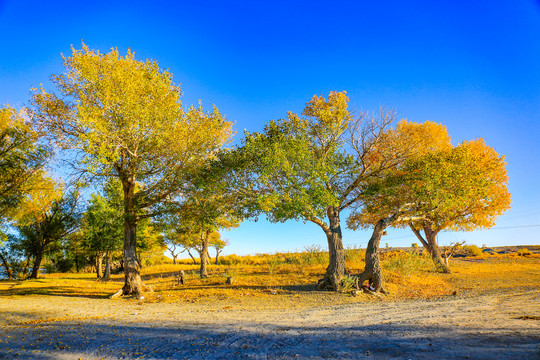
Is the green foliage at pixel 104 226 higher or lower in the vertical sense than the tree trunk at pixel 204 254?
higher

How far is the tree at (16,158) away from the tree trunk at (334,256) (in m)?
19.8

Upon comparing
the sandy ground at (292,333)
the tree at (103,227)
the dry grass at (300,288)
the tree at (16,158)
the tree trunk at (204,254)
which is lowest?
the dry grass at (300,288)

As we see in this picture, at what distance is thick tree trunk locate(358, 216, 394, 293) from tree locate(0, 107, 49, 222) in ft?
73.3

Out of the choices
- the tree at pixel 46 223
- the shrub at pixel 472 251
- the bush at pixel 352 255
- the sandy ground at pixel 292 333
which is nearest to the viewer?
the sandy ground at pixel 292 333

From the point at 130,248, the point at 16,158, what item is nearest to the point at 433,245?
the point at 130,248

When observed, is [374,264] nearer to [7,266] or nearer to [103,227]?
[103,227]

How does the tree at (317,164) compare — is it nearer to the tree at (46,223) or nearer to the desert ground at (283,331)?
the desert ground at (283,331)

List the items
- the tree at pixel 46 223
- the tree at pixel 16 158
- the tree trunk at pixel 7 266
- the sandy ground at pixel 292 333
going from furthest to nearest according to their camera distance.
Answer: the tree trunk at pixel 7 266, the tree at pixel 46 223, the tree at pixel 16 158, the sandy ground at pixel 292 333

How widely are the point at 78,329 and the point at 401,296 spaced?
48.3 feet

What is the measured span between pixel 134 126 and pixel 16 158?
44.3 feet

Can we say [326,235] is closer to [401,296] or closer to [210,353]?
[401,296]

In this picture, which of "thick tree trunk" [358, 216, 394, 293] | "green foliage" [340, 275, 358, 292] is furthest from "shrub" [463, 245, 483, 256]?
"green foliage" [340, 275, 358, 292]

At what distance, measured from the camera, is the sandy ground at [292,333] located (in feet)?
19.9

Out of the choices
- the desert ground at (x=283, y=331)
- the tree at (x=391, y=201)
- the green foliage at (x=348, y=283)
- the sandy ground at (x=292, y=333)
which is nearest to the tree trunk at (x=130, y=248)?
the desert ground at (x=283, y=331)
